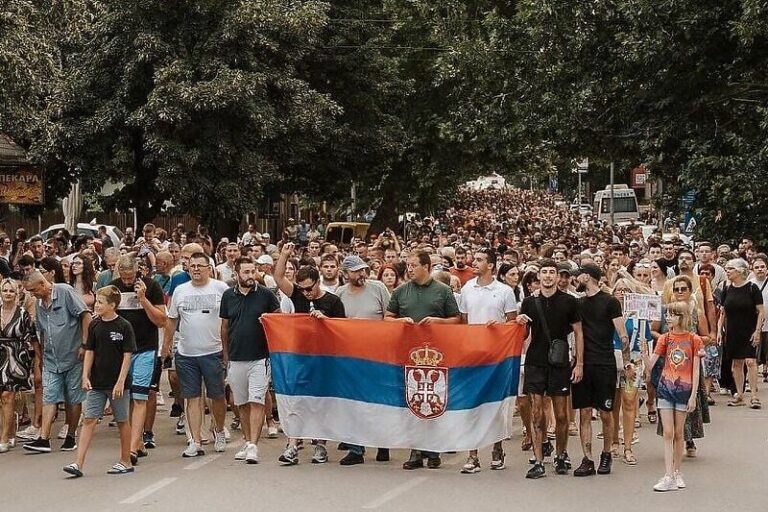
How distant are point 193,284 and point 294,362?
120 cm

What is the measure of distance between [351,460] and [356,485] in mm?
1112

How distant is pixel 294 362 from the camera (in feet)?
41.4

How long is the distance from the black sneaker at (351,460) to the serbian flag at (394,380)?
0.14 meters

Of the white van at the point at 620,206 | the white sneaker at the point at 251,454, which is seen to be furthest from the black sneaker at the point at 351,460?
the white van at the point at 620,206

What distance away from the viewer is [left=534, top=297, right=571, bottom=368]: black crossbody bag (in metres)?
11.5

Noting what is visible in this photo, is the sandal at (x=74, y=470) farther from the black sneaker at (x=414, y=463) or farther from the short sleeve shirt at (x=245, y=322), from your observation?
the black sneaker at (x=414, y=463)

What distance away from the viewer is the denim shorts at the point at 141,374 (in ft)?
40.3

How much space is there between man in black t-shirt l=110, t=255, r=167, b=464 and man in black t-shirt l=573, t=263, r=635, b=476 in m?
3.88

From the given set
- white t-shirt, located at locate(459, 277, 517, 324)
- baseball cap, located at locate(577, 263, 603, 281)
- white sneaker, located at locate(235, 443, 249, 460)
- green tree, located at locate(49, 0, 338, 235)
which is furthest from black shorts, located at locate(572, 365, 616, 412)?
green tree, located at locate(49, 0, 338, 235)

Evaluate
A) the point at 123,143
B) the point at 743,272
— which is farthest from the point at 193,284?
the point at 123,143

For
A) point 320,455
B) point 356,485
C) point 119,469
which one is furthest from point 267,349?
point 356,485

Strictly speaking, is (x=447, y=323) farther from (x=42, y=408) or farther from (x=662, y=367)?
(x=42, y=408)

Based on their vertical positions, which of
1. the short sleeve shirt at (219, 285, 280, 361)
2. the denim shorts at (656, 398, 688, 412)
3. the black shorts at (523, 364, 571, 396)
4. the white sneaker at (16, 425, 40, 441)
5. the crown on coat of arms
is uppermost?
the short sleeve shirt at (219, 285, 280, 361)

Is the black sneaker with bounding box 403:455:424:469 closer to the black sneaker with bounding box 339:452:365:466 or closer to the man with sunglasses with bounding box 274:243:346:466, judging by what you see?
the black sneaker with bounding box 339:452:365:466
